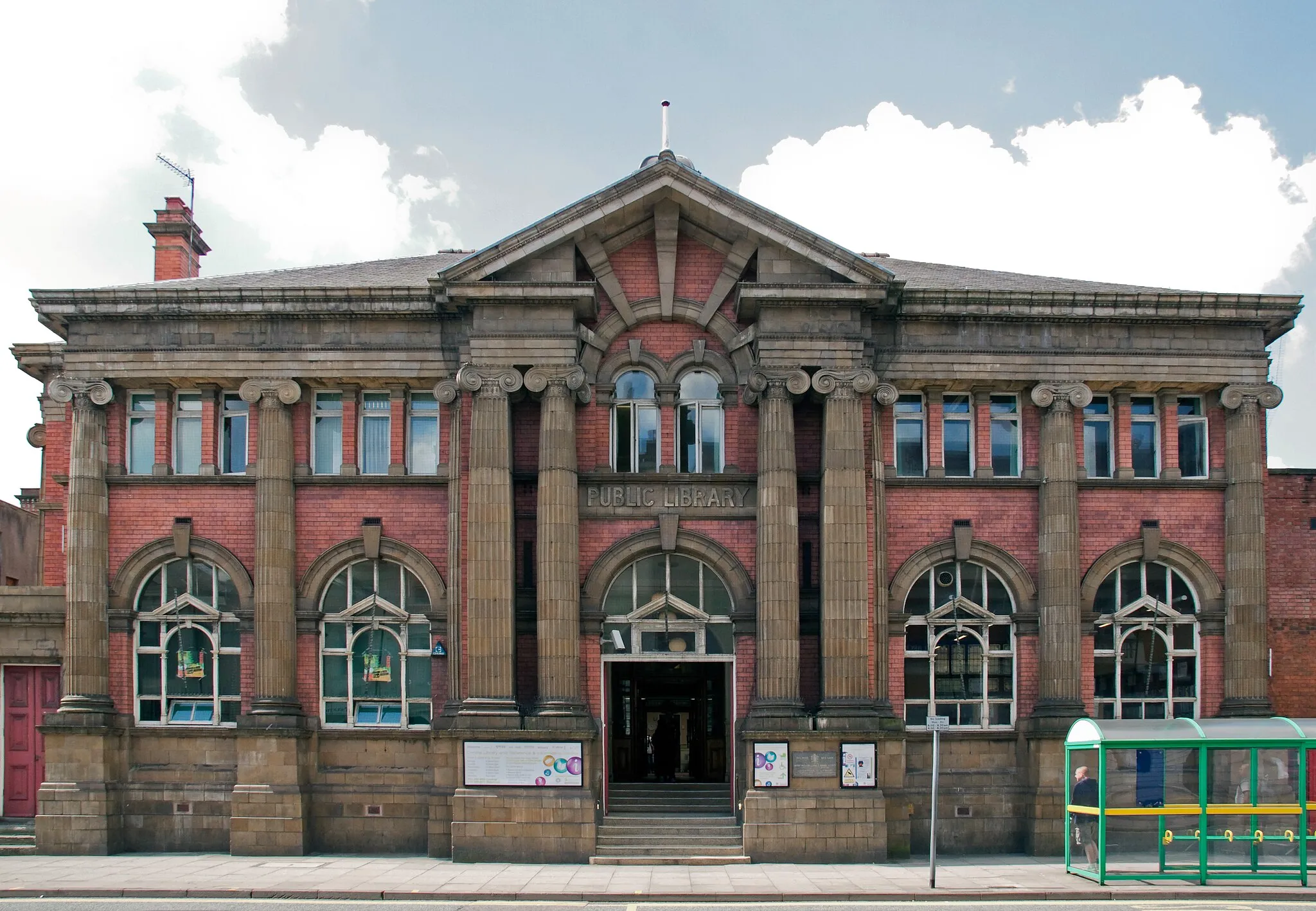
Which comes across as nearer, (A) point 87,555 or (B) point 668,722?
(A) point 87,555

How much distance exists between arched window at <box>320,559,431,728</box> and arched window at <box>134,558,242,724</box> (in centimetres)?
170

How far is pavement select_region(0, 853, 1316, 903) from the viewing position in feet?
56.9

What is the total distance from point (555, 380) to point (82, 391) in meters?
8.60

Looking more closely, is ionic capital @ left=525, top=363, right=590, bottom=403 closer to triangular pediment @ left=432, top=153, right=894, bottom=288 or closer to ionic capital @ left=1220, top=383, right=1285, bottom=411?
triangular pediment @ left=432, top=153, right=894, bottom=288

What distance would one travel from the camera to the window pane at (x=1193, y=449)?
22.7 meters

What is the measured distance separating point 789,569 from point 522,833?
6193 millimetres

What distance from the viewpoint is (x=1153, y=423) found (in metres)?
22.8

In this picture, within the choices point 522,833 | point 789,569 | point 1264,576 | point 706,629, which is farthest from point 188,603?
point 1264,576

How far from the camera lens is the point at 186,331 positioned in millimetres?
22188

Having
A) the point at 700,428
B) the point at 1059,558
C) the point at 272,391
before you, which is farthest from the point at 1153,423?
the point at 272,391

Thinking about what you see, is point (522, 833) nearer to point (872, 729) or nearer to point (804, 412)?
point (872, 729)

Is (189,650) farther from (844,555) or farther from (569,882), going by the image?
(844,555)

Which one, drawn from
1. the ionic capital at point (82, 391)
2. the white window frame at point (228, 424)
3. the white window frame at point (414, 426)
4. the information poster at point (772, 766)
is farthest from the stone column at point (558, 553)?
the ionic capital at point (82, 391)

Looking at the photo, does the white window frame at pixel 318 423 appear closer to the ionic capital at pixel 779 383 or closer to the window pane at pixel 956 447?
A: the ionic capital at pixel 779 383
